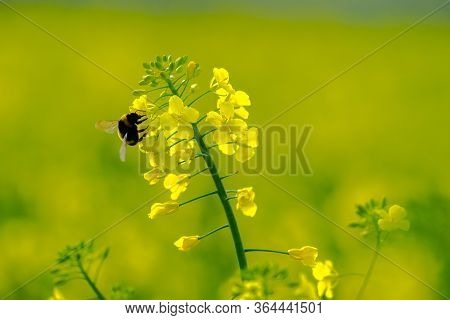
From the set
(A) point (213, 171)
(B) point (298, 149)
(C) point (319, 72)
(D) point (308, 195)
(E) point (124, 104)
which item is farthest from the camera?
(C) point (319, 72)

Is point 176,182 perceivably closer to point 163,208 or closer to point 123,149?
point 163,208

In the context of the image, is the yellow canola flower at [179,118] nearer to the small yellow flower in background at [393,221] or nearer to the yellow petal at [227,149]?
the yellow petal at [227,149]

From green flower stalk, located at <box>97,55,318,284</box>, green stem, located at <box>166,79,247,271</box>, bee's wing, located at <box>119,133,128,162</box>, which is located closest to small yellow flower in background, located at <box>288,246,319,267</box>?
green flower stalk, located at <box>97,55,318,284</box>

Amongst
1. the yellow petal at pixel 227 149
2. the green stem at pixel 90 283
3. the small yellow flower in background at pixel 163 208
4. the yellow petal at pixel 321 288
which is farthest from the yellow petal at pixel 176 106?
the yellow petal at pixel 321 288

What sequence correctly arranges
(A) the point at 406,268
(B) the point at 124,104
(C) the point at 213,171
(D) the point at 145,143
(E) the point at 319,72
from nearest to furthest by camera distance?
(C) the point at 213,171 < (D) the point at 145,143 < (A) the point at 406,268 < (B) the point at 124,104 < (E) the point at 319,72

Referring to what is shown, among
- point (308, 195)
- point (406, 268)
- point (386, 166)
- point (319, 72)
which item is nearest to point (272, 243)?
point (308, 195)

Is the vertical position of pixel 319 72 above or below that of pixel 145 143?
above
